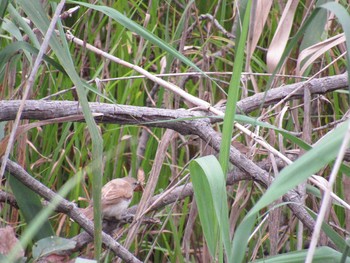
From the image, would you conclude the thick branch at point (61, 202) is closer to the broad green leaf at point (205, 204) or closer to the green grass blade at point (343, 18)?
the broad green leaf at point (205, 204)

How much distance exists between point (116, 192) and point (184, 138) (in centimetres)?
51

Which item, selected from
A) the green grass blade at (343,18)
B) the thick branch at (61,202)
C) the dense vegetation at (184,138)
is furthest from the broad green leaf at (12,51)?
the green grass blade at (343,18)

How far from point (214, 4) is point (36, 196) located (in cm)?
143

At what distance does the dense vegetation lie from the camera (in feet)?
4.34

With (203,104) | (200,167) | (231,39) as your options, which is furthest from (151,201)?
(231,39)

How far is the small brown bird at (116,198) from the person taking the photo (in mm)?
2100

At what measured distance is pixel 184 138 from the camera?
104 inches

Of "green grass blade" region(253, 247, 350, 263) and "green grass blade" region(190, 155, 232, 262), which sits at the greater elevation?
"green grass blade" region(190, 155, 232, 262)

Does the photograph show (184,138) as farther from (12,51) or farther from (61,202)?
(12,51)

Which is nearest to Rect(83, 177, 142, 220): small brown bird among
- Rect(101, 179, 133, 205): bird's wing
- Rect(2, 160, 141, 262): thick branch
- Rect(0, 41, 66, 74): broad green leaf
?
Rect(101, 179, 133, 205): bird's wing

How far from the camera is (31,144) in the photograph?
247 centimetres

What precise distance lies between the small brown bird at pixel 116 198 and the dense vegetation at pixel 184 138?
0.11ft

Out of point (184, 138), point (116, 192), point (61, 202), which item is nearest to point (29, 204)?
point (61, 202)

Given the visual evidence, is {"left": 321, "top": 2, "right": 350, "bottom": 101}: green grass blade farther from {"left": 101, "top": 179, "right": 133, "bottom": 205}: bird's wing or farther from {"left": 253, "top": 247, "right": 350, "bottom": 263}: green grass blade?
{"left": 101, "top": 179, "right": 133, "bottom": 205}: bird's wing
